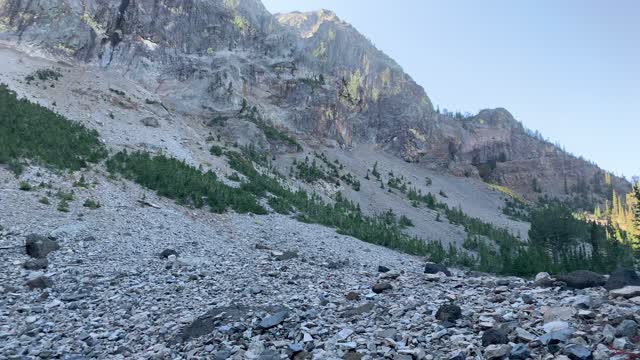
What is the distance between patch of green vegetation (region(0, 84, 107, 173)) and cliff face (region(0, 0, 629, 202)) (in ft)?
100

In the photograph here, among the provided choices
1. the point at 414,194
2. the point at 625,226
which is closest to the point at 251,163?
the point at 414,194

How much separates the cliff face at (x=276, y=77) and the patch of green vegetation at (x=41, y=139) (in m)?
30.6

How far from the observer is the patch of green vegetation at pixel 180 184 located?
113 ft

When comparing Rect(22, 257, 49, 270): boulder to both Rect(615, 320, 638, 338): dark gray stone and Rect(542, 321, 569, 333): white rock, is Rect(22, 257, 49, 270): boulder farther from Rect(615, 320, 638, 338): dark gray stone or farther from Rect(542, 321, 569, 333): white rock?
Rect(615, 320, 638, 338): dark gray stone

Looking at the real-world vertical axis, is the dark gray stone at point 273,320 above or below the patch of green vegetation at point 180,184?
above

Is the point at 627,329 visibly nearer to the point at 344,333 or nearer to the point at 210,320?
the point at 344,333

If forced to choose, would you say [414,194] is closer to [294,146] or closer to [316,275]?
[294,146]

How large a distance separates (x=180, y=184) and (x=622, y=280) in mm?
33268

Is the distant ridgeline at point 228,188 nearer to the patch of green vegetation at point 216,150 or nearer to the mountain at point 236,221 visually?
the patch of green vegetation at point 216,150

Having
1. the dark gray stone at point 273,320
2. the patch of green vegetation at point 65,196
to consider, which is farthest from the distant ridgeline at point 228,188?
the dark gray stone at point 273,320

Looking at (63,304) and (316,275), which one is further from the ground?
(316,275)

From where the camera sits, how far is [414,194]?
266 ft

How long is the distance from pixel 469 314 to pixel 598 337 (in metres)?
3.04

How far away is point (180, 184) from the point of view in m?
36.0
